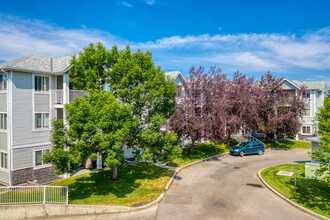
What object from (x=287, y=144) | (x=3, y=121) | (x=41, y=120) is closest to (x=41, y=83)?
(x=41, y=120)

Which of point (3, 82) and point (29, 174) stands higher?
point (3, 82)

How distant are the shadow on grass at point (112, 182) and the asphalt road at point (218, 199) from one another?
7.54ft

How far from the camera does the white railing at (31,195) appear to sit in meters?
12.7

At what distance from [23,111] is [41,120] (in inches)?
61.1

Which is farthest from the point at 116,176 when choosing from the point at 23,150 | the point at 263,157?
the point at 263,157

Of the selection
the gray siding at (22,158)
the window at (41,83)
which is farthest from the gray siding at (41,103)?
the gray siding at (22,158)

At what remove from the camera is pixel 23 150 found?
690 inches

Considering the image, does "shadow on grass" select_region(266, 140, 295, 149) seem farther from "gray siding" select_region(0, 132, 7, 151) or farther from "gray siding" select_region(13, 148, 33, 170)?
"gray siding" select_region(0, 132, 7, 151)

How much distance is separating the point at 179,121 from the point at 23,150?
13633 millimetres

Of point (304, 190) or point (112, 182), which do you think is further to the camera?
point (112, 182)

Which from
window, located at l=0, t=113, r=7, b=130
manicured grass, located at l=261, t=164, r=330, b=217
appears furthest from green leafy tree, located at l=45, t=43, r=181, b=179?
manicured grass, located at l=261, t=164, r=330, b=217

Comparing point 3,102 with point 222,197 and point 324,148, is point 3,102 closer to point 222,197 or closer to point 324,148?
point 222,197

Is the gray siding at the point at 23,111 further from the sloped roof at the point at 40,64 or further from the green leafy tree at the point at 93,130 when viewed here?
the green leafy tree at the point at 93,130

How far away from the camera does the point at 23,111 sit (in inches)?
695
